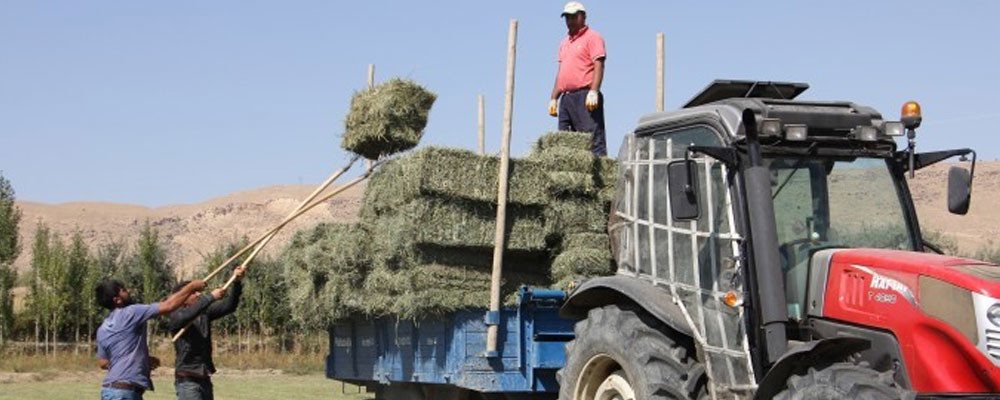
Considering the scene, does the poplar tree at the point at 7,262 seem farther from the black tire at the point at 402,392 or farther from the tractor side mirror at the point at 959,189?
the tractor side mirror at the point at 959,189

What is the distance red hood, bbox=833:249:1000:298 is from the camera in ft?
21.6

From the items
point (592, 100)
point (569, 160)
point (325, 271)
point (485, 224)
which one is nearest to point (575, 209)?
point (569, 160)

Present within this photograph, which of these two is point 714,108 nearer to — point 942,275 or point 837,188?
point 837,188

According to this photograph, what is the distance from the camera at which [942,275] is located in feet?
22.0

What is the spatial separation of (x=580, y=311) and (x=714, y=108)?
1.99 m

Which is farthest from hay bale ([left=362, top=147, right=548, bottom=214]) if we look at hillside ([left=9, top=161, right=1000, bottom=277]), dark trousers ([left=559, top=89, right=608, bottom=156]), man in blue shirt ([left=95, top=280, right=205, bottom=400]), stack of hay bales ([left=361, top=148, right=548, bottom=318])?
hillside ([left=9, top=161, right=1000, bottom=277])

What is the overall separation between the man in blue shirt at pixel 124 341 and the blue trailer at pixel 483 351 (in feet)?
6.77

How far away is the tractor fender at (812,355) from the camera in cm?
676

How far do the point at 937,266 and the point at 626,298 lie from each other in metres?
2.28

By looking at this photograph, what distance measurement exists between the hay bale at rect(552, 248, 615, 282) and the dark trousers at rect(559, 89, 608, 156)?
1.48 m

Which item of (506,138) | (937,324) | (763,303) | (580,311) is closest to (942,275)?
(937,324)

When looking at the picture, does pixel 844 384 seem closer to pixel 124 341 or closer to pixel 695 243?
pixel 695 243

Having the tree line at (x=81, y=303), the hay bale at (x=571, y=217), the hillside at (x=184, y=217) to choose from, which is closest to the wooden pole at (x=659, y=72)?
the hay bale at (x=571, y=217)

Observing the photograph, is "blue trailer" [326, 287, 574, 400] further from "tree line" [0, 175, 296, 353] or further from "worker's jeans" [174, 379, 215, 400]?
"tree line" [0, 175, 296, 353]
